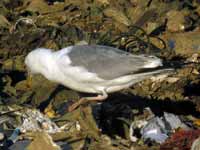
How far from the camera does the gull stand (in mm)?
6203

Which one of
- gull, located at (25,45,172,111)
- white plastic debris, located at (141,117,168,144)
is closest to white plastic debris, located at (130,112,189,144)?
white plastic debris, located at (141,117,168,144)

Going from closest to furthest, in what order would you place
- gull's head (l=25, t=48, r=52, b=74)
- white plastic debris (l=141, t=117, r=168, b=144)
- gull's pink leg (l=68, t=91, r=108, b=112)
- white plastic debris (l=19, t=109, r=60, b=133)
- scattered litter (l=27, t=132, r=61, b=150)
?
scattered litter (l=27, t=132, r=61, b=150), white plastic debris (l=141, t=117, r=168, b=144), white plastic debris (l=19, t=109, r=60, b=133), gull's pink leg (l=68, t=91, r=108, b=112), gull's head (l=25, t=48, r=52, b=74)

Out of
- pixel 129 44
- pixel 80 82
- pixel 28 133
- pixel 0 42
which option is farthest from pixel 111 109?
pixel 0 42

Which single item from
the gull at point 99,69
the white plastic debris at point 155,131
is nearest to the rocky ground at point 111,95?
the white plastic debris at point 155,131

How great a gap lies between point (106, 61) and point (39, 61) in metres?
0.72

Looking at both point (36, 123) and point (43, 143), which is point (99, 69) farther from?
point (43, 143)

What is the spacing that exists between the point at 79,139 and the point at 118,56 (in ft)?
2.67

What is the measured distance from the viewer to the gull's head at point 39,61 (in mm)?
6559

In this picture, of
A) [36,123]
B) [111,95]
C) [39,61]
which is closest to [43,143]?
[36,123]

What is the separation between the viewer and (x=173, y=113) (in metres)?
Result: 6.59

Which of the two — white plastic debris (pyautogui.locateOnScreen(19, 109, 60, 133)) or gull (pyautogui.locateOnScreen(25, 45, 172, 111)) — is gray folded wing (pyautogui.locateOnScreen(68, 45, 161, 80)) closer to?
gull (pyautogui.locateOnScreen(25, 45, 172, 111))

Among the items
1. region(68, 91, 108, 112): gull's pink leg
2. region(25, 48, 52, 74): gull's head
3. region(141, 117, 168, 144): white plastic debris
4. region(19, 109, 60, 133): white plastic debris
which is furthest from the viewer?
region(25, 48, 52, 74): gull's head

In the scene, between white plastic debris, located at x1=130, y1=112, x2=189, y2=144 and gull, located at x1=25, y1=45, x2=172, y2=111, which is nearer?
white plastic debris, located at x1=130, y1=112, x2=189, y2=144

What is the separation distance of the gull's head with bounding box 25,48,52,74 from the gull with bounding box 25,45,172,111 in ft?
0.15
